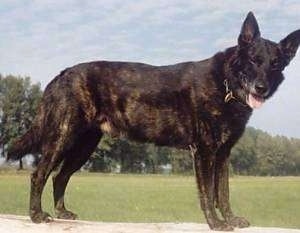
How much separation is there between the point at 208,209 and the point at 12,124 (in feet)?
277

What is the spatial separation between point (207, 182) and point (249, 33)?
6.17ft

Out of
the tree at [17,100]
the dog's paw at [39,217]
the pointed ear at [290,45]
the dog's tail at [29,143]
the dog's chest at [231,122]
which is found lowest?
the dog's paw at [39,217]

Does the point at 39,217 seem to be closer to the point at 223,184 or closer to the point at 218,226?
the point at 218,226

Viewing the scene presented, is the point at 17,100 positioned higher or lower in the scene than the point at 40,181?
higher

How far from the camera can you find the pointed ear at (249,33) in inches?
308


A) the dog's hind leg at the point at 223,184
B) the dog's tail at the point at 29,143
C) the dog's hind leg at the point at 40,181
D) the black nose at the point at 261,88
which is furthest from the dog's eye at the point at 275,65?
the dog's tail at the point at 29,143

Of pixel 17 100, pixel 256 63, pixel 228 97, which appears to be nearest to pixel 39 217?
pixel 228 97

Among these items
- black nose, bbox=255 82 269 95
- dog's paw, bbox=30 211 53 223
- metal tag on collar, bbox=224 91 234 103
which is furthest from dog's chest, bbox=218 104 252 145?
dog's paw, bbox=30 211 53 223

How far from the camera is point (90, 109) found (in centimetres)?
839

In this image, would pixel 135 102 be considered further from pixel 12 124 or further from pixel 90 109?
pixel 12 124

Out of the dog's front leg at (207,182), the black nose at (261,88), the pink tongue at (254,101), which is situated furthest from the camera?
the dog's front leg at (207,182)

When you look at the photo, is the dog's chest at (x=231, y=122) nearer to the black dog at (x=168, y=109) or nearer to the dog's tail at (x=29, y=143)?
the black dog at (x=168, y=109)

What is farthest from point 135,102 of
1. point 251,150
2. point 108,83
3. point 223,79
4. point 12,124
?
point 251,150

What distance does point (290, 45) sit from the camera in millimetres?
7875
